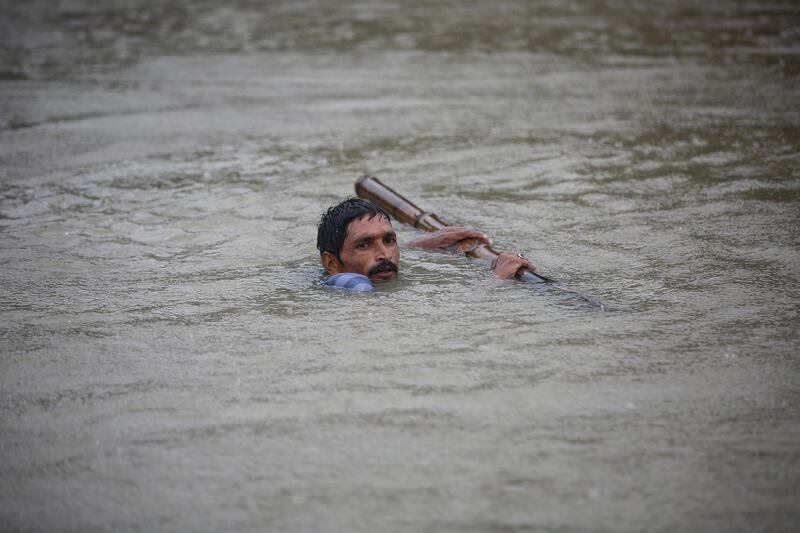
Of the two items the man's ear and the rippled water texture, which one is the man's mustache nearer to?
the rippled water texture

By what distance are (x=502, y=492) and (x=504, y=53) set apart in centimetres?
1034

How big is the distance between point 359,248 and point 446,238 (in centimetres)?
70

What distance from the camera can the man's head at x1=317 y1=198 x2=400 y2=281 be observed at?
17.2 ft

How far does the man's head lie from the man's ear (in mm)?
18

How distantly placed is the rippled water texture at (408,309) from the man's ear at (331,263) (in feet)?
0.38

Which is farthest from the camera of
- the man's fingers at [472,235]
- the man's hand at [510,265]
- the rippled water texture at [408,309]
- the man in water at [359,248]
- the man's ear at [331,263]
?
the man's fingers at [472,235]

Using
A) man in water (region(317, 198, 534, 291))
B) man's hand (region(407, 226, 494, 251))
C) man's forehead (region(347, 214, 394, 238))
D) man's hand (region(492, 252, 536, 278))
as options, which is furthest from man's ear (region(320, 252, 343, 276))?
man's hand (region(492, 252, 536, 278))

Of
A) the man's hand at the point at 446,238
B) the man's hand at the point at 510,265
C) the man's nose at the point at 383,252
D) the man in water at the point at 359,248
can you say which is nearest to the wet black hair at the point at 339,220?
the man in water at the point at 359,248

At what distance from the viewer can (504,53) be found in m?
12.6

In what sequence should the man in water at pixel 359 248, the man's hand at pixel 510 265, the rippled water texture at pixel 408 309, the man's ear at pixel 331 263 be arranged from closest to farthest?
the rippled water texture at pixel 408 309, the man's hand at pixel 510 265, the man in water at pixel 359 248, the man's ear at pixel 331 263

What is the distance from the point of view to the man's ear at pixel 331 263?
5387 mm

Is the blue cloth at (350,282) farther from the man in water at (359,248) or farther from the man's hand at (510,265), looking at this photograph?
the man's hand at (510,265)

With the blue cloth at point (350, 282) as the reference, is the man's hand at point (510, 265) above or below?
above

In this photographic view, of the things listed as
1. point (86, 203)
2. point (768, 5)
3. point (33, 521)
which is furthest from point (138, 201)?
point (768, 5)
